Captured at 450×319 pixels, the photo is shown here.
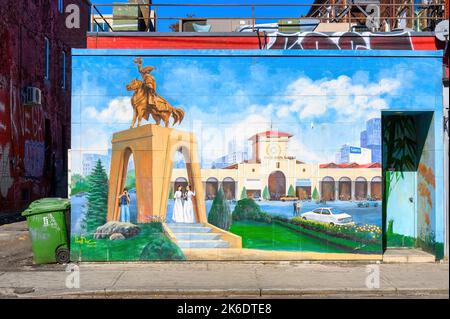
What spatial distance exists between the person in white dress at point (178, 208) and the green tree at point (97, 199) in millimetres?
1390

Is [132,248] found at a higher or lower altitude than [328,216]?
lower

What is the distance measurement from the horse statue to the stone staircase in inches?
82.5

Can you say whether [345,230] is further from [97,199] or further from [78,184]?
[78,184]

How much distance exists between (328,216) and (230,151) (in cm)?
240

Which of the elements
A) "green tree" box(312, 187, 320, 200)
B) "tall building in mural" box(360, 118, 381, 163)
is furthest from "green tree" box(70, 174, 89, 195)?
"tall building in mural" box(360, 118, 381, 163)

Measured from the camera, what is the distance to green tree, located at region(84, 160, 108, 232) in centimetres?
1031

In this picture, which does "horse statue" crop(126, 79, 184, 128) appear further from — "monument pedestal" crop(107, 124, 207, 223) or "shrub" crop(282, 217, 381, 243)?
"shrub" crop(282, 217, 381, 243)

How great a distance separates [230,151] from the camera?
10.5 m

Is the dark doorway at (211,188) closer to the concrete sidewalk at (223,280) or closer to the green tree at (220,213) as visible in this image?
the green tree at (220,213)

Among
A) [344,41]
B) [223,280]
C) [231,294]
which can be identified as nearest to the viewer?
[231,294]

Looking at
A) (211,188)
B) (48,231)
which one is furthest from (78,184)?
(211,188)

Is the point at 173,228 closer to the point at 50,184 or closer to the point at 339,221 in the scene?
the point at 339,221

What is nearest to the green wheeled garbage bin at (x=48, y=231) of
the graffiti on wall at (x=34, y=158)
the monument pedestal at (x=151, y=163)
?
the monument pedestal at (x=151, y=163)

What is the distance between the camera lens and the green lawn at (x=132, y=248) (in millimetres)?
10273
